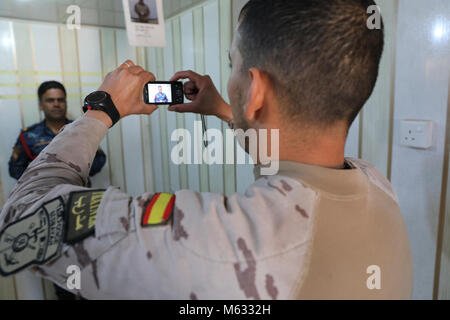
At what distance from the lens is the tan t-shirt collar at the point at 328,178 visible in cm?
44

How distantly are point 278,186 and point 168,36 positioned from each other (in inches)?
82.3

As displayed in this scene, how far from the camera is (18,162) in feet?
6.34

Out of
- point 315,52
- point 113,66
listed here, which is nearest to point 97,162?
point 113,66

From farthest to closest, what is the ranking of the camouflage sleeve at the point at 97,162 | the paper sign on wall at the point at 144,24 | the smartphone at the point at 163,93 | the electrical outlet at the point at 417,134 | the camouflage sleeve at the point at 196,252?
the camouflage sleeve at the point at 97,162 < the paper sign on wall at the point at 144,24 < the electrical outlet at the point at 417,134 < the smartphone at the point at 163,93 < the camouflage sleeve at the point at 196,252

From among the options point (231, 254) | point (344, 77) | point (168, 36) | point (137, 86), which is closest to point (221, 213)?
point (231, 254)

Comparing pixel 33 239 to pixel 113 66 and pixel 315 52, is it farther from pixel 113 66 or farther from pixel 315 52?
pixel 113 66

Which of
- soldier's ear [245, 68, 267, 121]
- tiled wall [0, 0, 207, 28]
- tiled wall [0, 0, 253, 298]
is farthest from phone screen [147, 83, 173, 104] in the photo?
tiled wall [0, 0, 207, 28]

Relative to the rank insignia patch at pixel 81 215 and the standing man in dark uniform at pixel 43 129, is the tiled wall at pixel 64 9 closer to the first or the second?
the standing man in dark uniform at pixel 43 129

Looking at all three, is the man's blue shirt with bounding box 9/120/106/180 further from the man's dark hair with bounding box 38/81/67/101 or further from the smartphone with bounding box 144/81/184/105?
the smartphone with bounding box 144/81/184/105

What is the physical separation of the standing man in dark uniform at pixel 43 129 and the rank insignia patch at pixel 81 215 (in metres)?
1.78

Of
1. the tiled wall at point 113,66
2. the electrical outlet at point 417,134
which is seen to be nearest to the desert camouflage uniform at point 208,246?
the electrical outlet at point 417,134

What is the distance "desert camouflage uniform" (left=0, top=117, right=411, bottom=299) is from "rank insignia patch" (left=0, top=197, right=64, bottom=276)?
2cm

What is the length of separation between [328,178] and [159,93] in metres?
0.54

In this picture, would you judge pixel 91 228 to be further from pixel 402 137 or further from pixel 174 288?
pixel 402 137
